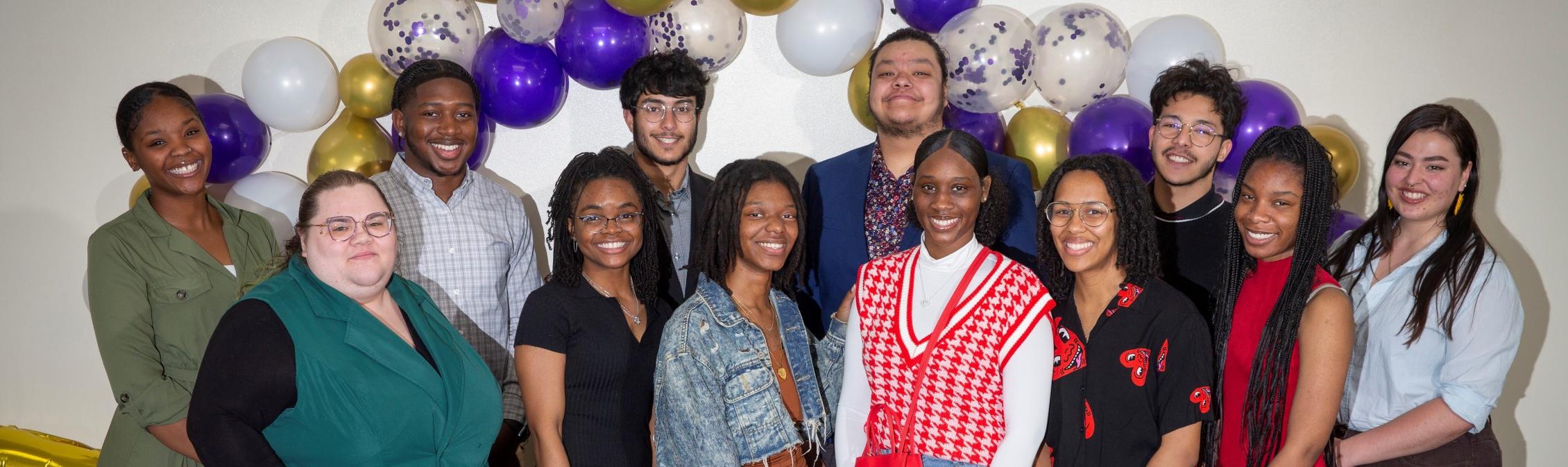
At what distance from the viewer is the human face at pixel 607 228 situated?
2.78 metres

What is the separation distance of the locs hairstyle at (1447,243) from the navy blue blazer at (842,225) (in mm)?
953

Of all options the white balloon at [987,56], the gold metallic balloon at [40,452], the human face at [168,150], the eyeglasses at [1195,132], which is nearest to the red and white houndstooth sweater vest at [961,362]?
the eyeglasses at [1195,132]

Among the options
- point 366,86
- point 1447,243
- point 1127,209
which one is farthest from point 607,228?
point 1447,243

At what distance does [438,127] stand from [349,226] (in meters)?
1.28

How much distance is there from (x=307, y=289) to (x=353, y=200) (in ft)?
0.71

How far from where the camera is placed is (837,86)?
490 centimetres

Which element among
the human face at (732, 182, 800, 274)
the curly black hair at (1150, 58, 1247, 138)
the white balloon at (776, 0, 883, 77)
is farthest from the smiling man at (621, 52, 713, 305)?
the curly black hair at (1150, 58, 1247, 138)

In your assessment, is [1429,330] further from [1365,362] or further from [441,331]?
[441,331]

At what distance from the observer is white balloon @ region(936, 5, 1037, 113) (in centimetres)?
393

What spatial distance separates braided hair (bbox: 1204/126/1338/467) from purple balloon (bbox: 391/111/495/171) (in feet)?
9.43

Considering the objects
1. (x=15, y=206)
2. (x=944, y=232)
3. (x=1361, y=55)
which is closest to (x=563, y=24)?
(x=944, y=232)

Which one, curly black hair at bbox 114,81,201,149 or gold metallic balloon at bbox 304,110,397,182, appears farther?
gold metallic balloon at bbox 304,110,397,182

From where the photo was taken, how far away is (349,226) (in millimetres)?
2270

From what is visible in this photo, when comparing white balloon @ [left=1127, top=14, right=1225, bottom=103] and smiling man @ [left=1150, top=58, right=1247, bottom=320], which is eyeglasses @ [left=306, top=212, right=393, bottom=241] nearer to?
smiling man @ [left=1150, top=58, right=1247, bottom=320]
